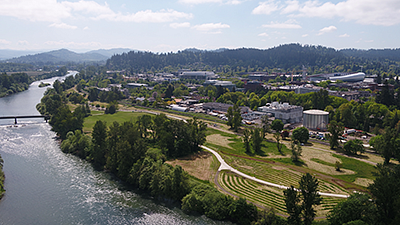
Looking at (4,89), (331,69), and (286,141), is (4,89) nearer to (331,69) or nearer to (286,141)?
(286,141)

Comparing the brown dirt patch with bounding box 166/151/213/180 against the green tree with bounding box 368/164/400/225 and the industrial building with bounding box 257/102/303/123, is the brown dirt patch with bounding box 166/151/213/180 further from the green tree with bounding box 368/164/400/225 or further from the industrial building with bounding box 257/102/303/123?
the industrial building with bounding box 257/102/303/123

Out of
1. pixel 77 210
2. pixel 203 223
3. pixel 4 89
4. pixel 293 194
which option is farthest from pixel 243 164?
pixel 4 89

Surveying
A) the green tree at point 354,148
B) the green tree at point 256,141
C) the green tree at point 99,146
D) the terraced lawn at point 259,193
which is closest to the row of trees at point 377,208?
the terraced lawn at point 259,193

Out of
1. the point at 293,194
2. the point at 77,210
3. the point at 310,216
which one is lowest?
the point at 77,210

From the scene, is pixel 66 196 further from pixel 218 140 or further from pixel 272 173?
pixel 218 140

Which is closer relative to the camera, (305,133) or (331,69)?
(305,133)

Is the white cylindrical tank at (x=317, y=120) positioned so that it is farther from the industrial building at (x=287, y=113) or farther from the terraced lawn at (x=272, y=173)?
the terraced lawn at (x=272, y=173)
